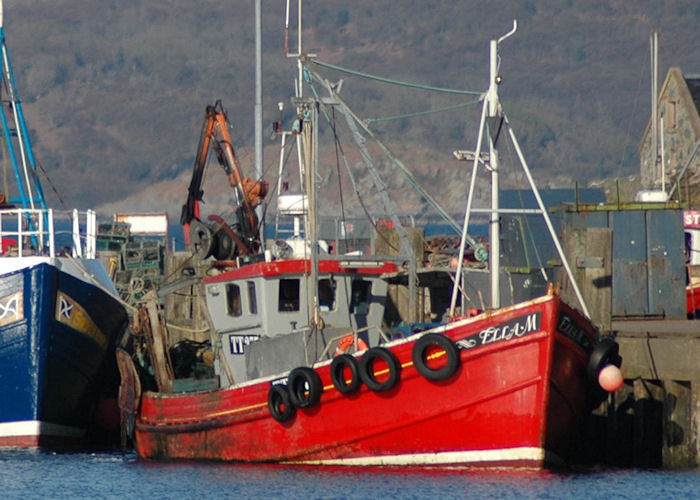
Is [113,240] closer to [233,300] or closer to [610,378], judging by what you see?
[233,300]

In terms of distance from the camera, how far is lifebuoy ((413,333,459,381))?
20.1m

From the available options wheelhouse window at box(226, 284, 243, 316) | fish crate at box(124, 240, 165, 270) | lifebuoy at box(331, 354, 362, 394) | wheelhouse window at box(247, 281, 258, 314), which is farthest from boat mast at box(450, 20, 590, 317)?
fish crate at box(124, 240, 165, 270)

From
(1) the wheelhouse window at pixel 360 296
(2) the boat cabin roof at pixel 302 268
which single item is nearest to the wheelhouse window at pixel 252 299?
(2) the boat cabin roof at pixel 302 268

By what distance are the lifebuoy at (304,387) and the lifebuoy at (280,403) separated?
159mm

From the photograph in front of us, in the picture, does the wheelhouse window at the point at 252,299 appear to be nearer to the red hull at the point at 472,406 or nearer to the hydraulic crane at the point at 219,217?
the red hull at the point at 472,406

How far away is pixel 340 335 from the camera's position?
23.1 m

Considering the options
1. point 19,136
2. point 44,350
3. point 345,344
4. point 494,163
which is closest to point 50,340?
point 44,350

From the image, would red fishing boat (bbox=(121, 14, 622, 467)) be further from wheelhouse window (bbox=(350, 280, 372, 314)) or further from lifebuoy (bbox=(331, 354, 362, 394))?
wheelhouse window (bbox=(350, 280, 372, 314))

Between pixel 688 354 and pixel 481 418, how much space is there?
349 centimetres

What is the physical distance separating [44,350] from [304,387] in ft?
19.3

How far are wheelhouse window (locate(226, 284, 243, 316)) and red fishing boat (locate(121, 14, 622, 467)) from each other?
0.25m

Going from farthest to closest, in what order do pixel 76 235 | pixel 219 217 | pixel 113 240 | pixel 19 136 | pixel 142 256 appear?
pixel 113 240 → pixel 142 256 → pixel 19 136 → pixel 219 217 → pixel 76 235

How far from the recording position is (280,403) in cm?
2184

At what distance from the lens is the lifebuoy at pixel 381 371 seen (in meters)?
20.6
